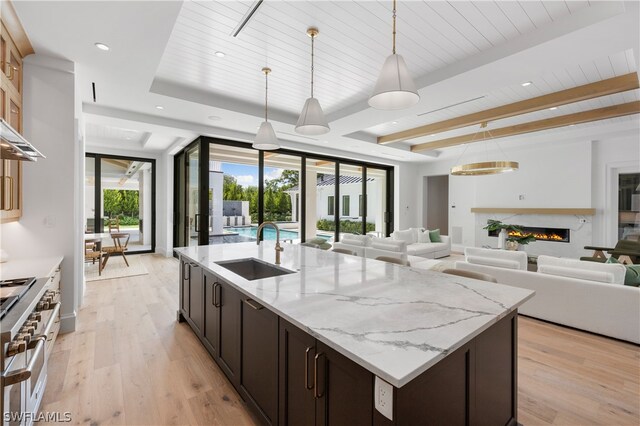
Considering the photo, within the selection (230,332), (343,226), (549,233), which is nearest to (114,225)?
(343,226)

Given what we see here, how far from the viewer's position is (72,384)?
212 centimetres

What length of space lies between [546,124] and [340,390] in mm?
6141

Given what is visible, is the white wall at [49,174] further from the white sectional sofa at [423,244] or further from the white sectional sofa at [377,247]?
the white sectional sofa at [423,244]

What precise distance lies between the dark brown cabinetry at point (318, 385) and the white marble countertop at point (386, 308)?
94mm

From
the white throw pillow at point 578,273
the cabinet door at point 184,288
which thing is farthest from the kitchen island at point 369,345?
the white throw pillow at point 578,273

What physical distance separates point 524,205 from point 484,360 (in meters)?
7.15

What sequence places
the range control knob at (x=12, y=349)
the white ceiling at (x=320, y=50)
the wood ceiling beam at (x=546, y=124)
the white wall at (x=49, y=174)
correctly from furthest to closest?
the wood ceiling beam at (x=546, y=124), the white wall at (x=49, y=174), the white ceiling at (x=320, y=50), the range control knob at (x=12, y=349)

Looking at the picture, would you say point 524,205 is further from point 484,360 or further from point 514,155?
point 484,360

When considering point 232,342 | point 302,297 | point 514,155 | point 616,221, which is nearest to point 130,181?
point 232,342

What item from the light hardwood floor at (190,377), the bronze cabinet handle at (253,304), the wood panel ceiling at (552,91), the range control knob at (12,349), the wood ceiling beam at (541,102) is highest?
the wood panel ceiling at (552,91)

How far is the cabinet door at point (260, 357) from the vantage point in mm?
1496

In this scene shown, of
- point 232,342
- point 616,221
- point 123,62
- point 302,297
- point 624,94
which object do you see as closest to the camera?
point 302,297

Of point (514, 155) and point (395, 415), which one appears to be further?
point (514, 155)

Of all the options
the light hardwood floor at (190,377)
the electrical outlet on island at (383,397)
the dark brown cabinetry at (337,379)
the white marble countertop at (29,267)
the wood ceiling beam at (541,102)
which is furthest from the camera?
the wood ceiling beam at (541,102)
